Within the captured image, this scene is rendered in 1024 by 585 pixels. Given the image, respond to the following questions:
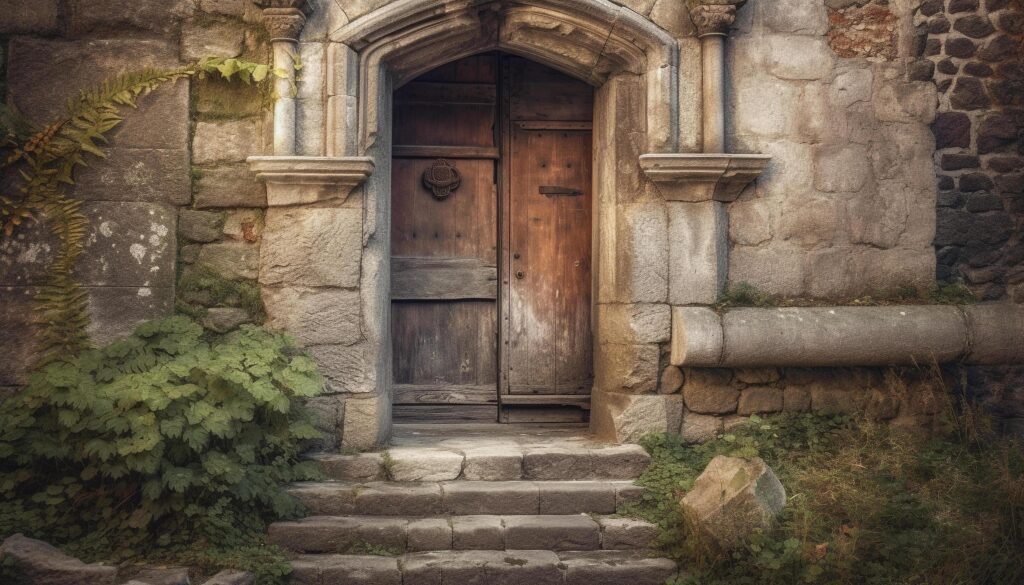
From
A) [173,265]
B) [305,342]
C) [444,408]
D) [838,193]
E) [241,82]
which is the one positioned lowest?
[444,408]

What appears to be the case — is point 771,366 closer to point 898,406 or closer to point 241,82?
point 898,406

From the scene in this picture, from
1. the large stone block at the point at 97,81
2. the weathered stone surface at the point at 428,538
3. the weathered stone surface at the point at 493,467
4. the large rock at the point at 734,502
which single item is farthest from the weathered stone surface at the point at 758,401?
the large stone block at the point at 97,81

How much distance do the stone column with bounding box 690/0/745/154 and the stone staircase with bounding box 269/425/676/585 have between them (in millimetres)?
1804

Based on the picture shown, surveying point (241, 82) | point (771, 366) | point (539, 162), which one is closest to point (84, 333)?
point (241, 82)

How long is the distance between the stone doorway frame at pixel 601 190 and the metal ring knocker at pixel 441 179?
61cm

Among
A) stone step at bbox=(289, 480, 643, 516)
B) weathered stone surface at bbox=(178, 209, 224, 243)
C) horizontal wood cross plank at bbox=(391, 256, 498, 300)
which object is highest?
weathered stone surface at bbox=(178, 209, 224, 243)

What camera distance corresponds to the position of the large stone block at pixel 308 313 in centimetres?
488

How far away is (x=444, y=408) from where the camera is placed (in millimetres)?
5910

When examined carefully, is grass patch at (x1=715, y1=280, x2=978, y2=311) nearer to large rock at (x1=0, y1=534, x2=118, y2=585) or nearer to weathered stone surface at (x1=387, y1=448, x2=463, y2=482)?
weathered stone surface at (x1=387, y1=448, x2=463, y2=482)

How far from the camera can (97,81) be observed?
484cm

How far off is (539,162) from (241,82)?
1.96 meters

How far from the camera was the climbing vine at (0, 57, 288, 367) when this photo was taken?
15.5 ft

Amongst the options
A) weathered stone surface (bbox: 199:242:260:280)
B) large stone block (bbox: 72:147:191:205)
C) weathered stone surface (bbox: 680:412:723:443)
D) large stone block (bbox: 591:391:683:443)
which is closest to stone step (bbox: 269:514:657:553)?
large stone block (bbox: 591:391:683:443)

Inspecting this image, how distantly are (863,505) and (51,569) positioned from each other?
350 cm
